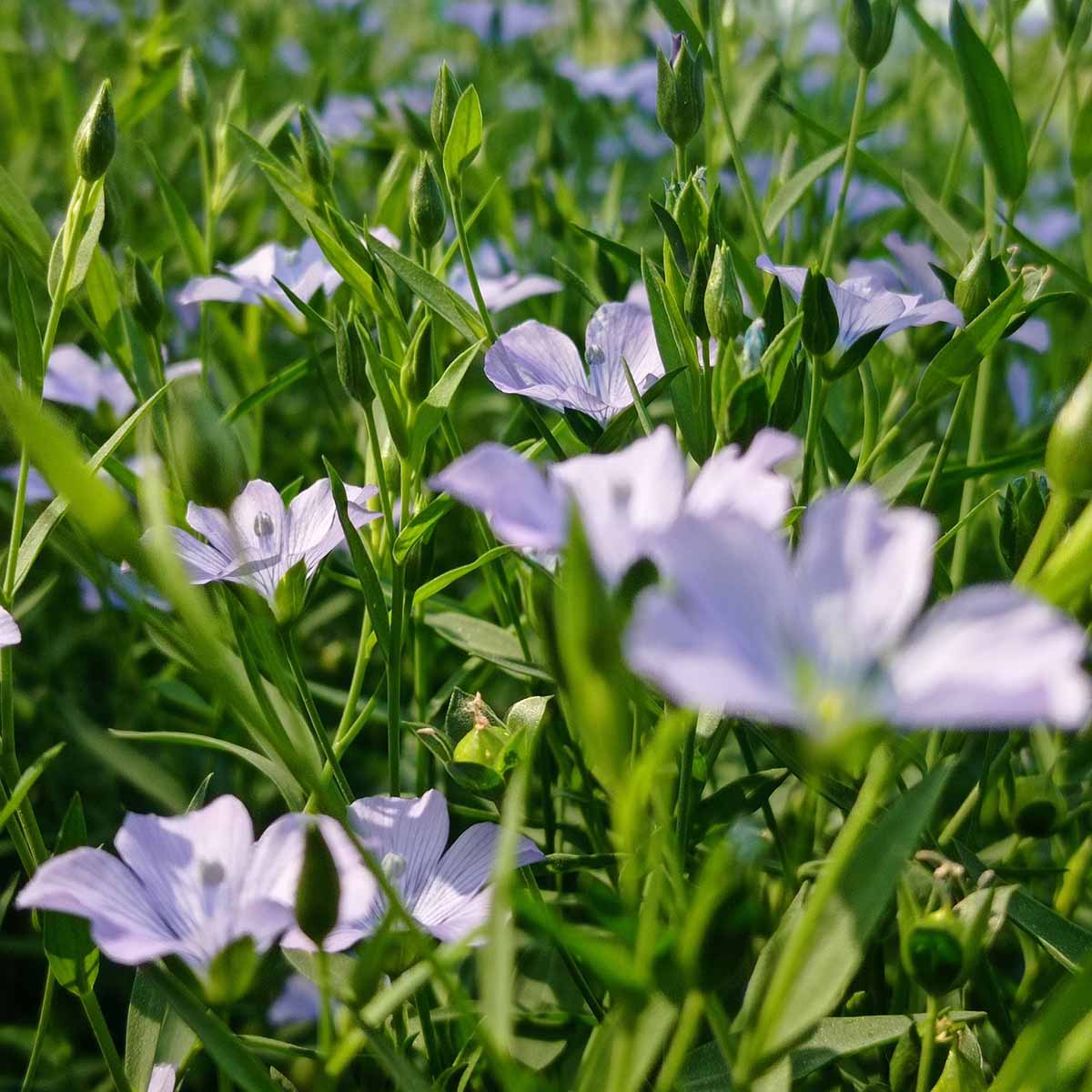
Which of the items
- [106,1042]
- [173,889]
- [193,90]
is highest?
[193,90]

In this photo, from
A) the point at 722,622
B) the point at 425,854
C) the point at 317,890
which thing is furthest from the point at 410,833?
the point at 722,622

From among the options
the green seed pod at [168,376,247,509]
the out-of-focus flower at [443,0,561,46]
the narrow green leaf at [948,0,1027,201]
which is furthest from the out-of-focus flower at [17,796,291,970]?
the out-of-focus flower at [443,0,561,46]

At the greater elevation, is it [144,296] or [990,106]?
[990,106]

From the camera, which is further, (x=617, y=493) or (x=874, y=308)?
(x=874, y=308)

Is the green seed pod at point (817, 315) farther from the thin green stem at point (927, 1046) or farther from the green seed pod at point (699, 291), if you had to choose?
the thin green stem at point (927, 1046)

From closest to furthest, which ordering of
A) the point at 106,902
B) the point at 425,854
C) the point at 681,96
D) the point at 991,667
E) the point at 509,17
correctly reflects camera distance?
the point at 991,667 < the point at 106,902 < the point at 425,854 < the point at 681,96 < the point at 509,17

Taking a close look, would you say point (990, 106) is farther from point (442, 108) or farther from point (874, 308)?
point (442, 108)

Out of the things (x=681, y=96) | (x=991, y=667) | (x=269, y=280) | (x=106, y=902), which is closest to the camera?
(x=991, y=667)
